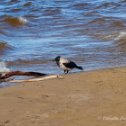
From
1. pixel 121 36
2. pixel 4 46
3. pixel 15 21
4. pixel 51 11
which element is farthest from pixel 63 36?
pixel 51 11

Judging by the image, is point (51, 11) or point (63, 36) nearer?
point (63, 36)

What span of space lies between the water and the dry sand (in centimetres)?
185

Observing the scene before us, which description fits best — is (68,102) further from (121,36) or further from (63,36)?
(63,36)

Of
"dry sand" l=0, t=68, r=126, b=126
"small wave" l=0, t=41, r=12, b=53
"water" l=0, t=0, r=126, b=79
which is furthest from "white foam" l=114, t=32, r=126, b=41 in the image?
"dry sand" l=0, t=68, r=126, b=126

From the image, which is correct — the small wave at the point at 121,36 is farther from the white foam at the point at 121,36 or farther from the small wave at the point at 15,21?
the small wave at the point at 15,21

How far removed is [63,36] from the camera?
12398 mm

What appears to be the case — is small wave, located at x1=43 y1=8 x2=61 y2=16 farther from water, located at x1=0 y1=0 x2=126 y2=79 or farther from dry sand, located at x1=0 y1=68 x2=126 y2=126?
dry sand, located at x1=0 y1=68 x2=126 y2=126

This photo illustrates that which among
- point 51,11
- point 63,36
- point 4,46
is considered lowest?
point 51,11

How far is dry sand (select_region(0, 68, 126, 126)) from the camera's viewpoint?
4.71m

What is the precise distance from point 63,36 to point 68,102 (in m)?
7.10

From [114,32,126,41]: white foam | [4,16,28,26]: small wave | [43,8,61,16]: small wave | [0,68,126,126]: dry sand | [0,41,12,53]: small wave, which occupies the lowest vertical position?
[43,8,61,16]: small wave

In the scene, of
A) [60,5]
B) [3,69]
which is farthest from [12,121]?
[60,5]

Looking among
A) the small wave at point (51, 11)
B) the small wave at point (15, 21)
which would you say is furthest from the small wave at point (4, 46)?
the small wave at point (51, 11)

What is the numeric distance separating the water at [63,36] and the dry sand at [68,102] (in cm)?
A: 185
